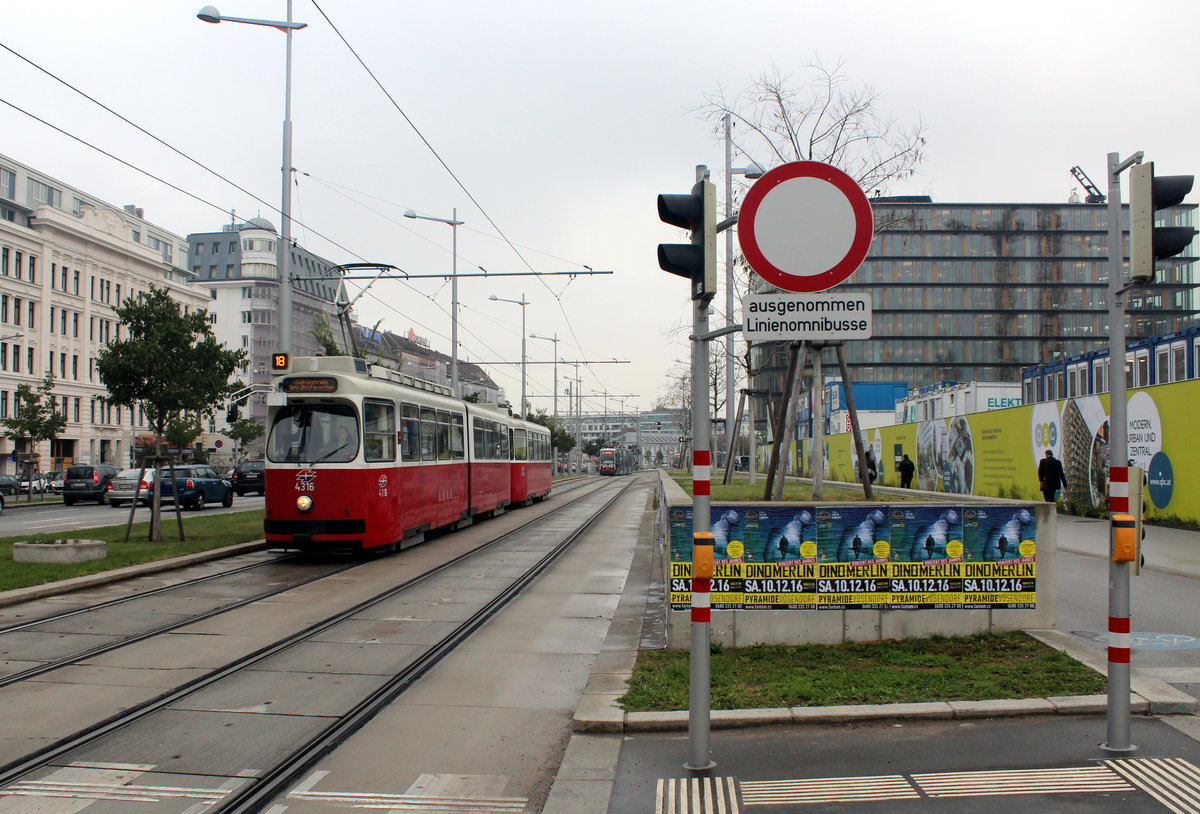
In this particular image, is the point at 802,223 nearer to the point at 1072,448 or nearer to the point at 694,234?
the point at 694,234

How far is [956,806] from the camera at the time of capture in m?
4.69

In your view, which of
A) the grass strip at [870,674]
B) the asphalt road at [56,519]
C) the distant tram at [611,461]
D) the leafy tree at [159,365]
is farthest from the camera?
the distant tram at [611,461]

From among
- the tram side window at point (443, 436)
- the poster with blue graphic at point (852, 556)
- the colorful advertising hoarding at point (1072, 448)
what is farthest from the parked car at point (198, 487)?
the poster with blue graphic at point (852, 556)

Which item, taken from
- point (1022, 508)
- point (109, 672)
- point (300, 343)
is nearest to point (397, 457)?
point (109, 672)

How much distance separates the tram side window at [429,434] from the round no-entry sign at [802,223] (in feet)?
44.2

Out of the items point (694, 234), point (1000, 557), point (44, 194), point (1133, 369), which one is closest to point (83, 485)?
point (44, 194)

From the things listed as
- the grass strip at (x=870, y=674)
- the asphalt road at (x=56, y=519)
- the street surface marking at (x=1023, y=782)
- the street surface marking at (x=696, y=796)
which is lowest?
the asphalt road at (x=56, y=519)

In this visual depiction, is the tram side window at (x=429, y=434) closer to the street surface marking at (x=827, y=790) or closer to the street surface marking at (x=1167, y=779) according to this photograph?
the street surface marking at (x=827, y=790)

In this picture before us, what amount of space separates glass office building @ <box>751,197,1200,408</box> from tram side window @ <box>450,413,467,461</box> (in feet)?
233

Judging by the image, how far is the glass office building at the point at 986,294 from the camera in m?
92.8

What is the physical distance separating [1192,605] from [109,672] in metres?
10.5

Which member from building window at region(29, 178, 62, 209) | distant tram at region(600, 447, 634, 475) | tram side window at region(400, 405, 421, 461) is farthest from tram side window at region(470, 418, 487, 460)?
distant tram at region(600, 447, 634, 475)

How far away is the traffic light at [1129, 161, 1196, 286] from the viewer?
5270 millimetres

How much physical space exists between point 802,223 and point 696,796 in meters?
2.99
